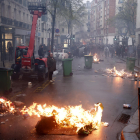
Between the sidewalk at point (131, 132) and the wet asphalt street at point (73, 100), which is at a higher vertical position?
the sidewalk at point (131, 132)

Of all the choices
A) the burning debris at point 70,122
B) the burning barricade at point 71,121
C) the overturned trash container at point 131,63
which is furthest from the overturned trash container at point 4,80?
the overturned trash container at point 131,63

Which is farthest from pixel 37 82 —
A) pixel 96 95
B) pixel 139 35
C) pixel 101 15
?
pixel 101 15

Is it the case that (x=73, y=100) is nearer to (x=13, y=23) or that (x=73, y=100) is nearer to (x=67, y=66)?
(x=67, y=66)

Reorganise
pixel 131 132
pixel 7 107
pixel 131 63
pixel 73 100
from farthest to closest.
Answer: pixel 131 63 → pixel 73 100 → pixel 7 107 → pixel 131 132

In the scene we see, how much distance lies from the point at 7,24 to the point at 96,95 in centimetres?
2234

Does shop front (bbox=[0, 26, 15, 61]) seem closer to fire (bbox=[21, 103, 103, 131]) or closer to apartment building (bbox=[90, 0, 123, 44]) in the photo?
fire (bbox=[21, 103, 103, 131])

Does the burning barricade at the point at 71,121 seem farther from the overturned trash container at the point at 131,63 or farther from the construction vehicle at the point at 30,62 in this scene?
the overturned trash container at the point at 131,63

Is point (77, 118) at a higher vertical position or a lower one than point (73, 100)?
higher

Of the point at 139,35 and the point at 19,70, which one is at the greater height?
the point at 139,35

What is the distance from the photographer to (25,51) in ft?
45.2

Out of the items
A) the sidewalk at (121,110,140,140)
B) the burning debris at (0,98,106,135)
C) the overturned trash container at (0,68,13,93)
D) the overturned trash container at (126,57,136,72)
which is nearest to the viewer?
the sidewalk at (121,110,140,140)

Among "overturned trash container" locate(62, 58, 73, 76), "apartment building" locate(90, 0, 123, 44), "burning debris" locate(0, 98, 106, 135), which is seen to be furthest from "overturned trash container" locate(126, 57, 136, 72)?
"apartment building" locate(90, 0, 123, 44)

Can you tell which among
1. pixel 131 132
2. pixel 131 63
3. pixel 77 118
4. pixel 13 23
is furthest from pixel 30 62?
pixel 13 23

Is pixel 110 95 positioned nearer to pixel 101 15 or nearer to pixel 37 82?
pixel 37 82
